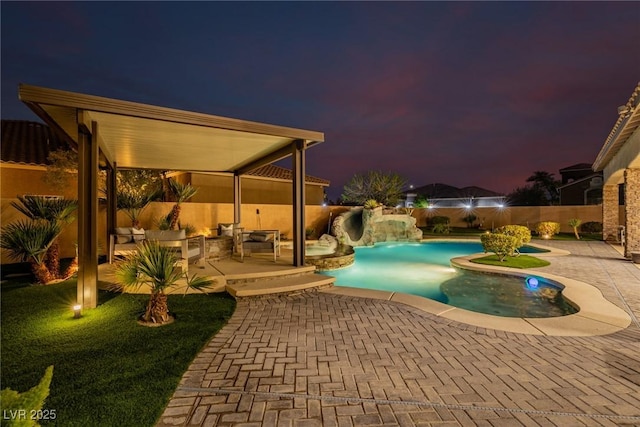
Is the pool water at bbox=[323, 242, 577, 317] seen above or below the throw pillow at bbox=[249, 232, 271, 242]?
below

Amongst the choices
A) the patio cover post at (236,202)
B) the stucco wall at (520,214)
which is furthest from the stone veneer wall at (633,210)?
the patio cover post at (236,202)

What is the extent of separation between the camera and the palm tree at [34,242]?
220 inches

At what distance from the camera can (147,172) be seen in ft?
46.9

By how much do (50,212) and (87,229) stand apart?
2397 mm

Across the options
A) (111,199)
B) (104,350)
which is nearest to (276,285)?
(104,350)

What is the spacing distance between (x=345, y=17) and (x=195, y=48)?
1415 cm

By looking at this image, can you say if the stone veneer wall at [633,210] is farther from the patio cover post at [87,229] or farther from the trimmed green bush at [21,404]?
the patio cover post at [87,229]

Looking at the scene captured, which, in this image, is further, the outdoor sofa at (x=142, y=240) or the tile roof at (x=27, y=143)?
the tile roof at (x=27, y=143)

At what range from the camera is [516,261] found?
368 inches

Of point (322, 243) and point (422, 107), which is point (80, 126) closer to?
point (322, 243)

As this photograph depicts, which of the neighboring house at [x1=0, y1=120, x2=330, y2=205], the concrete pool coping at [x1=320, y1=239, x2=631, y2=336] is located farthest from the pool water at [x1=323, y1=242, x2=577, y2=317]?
the neighboring house at [x1=0, y1=120, x2=330, y2=205]

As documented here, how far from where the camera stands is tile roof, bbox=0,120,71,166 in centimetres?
1064

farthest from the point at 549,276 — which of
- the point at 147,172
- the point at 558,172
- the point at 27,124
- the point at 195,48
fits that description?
the point at 558,172

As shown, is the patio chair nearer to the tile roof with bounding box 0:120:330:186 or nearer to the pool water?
the pool water
